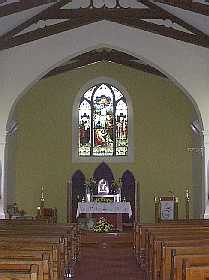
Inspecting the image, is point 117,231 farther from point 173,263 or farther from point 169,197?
point 173,263

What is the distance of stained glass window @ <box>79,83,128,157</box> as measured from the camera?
17734 mm

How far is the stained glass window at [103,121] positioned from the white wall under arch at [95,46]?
418cm

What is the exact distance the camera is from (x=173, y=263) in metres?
4.40

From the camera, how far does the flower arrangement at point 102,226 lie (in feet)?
45.3

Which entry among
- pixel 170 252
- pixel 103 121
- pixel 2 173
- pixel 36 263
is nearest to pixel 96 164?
pixel 103 121

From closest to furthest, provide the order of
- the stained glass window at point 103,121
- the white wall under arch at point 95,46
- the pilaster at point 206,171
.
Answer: the pilaster at point 206,171
the white wall under arch at point 95,46
the stained glass window at point 103,121

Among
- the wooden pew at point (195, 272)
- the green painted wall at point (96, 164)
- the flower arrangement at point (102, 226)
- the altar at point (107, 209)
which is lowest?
the flower arrangement at point (102, 226)

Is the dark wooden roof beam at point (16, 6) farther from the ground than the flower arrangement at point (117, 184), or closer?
farther from the ground

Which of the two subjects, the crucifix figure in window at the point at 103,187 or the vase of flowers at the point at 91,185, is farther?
the crucifix figure in window at the point at 103,187

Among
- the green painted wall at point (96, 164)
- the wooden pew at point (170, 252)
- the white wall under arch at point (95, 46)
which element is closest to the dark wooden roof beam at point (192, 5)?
the white wall under arch at point (95, 46)

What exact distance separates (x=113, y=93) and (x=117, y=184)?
3265 mm

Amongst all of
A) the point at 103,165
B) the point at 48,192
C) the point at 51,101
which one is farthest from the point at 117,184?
the point at 51,101

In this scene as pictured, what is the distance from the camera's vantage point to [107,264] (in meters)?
9.42

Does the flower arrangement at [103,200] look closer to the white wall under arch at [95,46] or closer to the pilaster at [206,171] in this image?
the pilaster at [206,171]
